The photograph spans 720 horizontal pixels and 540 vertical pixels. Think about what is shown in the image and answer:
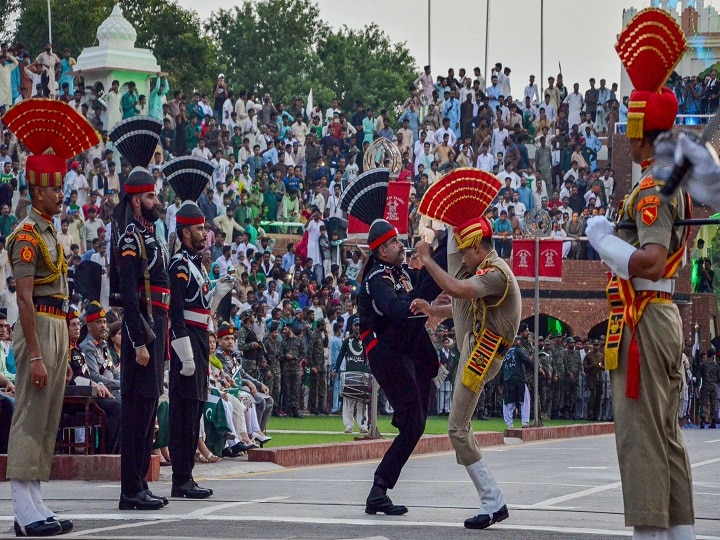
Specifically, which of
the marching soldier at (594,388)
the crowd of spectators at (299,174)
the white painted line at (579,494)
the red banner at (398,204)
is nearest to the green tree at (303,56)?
the crowd of spectators at (299,174)

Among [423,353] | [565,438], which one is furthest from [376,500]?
[565,438]

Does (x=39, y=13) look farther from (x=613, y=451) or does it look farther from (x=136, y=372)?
(x=136, y=372)

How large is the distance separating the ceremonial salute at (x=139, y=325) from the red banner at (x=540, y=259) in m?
18.0

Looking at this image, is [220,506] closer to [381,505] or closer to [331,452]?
[381,505]

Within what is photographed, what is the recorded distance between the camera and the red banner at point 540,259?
28391 millimetres

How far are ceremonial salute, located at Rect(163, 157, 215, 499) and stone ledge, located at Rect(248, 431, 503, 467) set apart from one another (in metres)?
4.12

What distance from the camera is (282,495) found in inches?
445

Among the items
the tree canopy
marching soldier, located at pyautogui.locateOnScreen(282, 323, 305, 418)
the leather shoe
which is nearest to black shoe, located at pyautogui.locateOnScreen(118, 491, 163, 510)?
the leather shoe

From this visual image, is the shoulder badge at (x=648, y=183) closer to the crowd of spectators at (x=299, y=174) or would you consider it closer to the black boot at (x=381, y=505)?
the black boot at (x=381, y=505)

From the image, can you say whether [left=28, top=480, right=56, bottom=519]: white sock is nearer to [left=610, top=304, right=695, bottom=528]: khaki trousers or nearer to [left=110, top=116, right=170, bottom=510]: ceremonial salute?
[left=110, top=116, right=170, bottom=510]: ceremonial salute

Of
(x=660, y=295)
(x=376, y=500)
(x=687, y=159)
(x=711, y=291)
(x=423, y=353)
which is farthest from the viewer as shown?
(x=711, y=291)

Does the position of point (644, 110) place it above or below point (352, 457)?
above

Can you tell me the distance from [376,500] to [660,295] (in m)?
→ 3.58

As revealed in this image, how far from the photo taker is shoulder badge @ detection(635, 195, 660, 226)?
23.1 ft
